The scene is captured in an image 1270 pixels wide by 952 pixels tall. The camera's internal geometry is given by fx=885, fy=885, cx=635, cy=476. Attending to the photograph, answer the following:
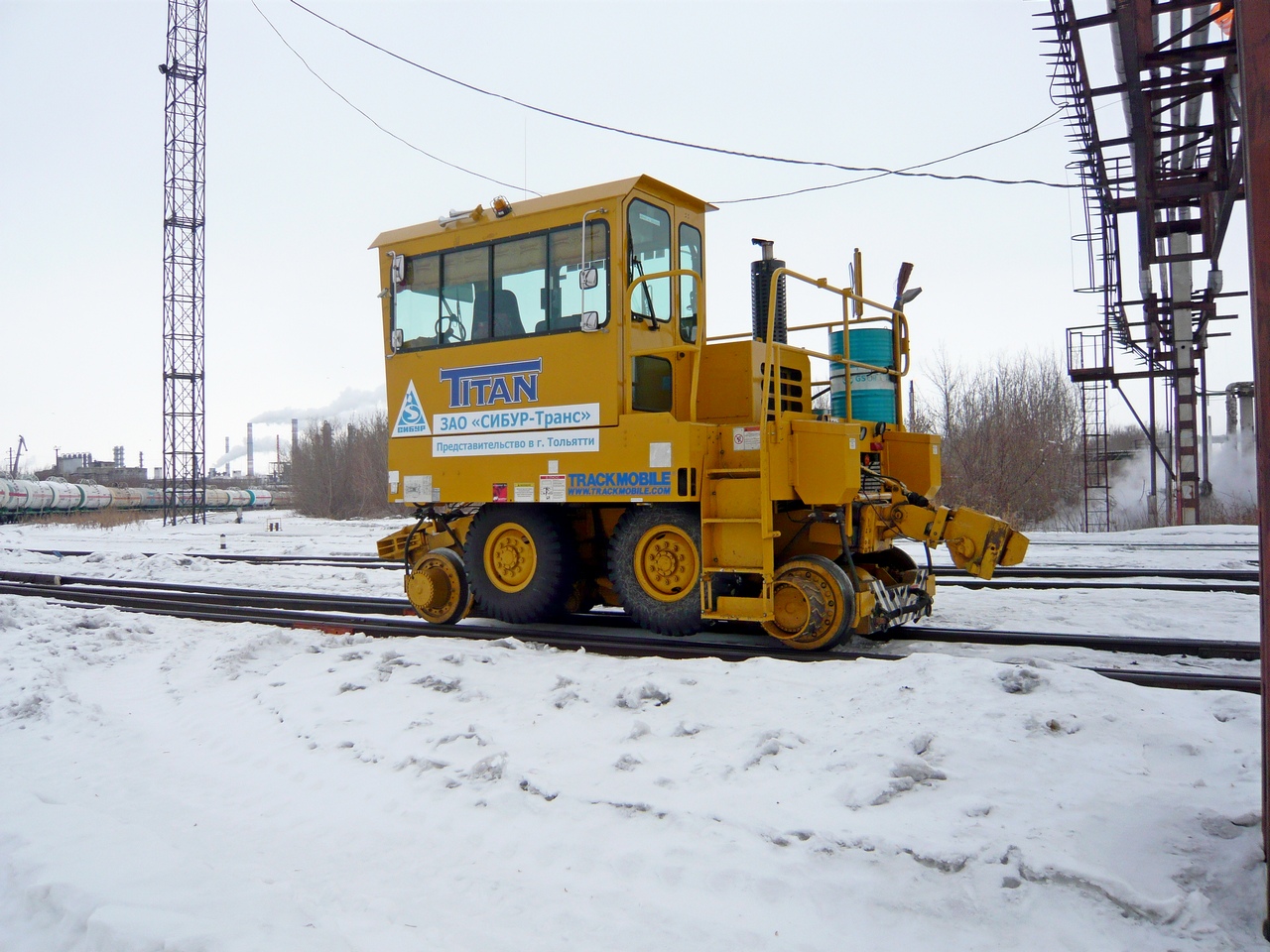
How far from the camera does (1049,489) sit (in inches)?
1163

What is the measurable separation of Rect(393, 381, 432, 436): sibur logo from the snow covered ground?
9.76ft

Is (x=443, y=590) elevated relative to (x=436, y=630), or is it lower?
elevated

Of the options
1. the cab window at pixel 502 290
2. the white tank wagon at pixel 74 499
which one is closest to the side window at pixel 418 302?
the cab window at pixel 502 290

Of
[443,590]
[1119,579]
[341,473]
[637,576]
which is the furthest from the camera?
[341,473]

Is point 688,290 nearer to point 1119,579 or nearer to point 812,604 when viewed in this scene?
point 812,604

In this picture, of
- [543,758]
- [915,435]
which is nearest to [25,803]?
[543,758]

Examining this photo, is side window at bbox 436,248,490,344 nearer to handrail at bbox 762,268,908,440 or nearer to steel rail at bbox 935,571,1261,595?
handrail at bbox 762,268,908,440

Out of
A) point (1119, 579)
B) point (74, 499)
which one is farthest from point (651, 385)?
point (74, 499)

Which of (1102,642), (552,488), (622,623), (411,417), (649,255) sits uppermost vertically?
(649,255)

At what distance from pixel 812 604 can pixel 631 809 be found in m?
3.36

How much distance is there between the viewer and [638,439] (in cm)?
757

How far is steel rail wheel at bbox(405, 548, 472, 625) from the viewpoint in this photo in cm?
902

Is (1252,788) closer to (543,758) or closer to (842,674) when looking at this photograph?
(842,674)

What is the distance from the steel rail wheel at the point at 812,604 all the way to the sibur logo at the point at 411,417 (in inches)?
158
